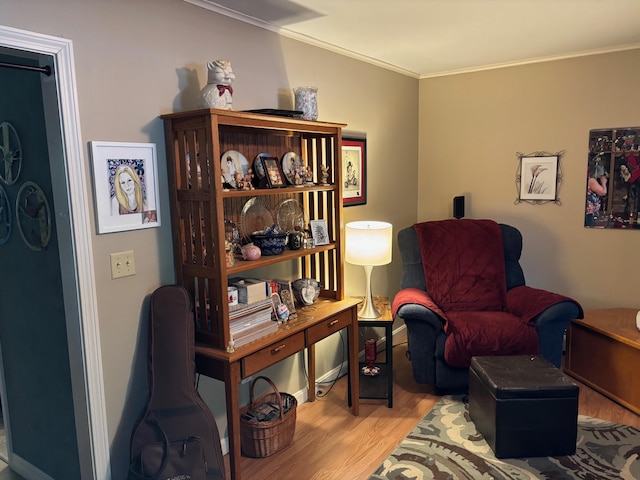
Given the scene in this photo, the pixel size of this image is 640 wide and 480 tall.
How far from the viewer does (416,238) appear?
3682mm

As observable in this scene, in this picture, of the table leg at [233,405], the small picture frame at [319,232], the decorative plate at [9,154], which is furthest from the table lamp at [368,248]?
the decorative plate at [9,154]

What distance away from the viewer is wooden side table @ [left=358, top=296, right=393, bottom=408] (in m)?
3.03

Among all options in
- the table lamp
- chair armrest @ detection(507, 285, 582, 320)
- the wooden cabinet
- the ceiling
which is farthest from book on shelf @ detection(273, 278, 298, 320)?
chair armrest @ detection(507, 285, 582, 320)

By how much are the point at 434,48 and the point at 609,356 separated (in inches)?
92.3

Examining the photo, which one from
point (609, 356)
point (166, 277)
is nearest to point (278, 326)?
point (166, 277)

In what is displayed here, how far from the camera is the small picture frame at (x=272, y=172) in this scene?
2535mm

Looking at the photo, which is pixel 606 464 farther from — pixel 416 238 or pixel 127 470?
pixel 127 470

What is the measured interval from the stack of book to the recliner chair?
108 cm

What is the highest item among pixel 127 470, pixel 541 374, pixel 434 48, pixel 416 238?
pixel 434 48

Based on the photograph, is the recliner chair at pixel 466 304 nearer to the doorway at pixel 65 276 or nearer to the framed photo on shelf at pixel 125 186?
the framed photo on shelf at pixel 125 186

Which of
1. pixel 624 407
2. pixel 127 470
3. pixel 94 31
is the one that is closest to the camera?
pixel 94 31

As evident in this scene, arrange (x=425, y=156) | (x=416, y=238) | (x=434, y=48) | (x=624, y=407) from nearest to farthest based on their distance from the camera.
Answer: (x=624, y=407) → (x=434, y=48) → (x=416, y=238) → (x=425, y=156)

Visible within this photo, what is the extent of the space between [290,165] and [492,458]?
1.91m

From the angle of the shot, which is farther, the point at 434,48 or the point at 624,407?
the point at 434,48
